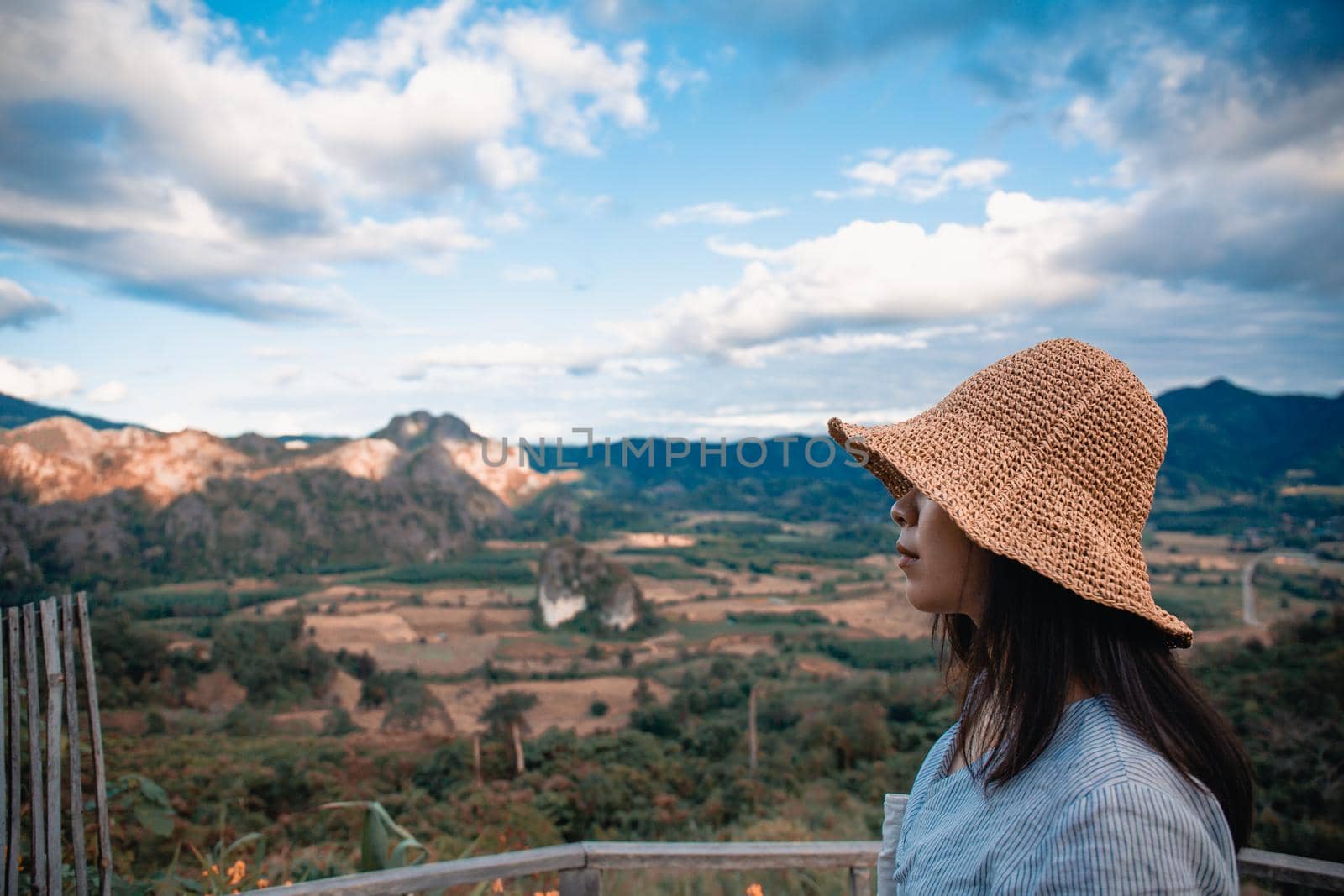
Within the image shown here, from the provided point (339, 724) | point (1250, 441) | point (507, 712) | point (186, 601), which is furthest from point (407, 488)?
point (1250, 441)

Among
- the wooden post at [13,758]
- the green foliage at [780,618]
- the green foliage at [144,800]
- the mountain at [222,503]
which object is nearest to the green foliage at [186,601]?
the mountain at [222,503]

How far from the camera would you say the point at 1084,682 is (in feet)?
3.51

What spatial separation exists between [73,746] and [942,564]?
2438 millimetres

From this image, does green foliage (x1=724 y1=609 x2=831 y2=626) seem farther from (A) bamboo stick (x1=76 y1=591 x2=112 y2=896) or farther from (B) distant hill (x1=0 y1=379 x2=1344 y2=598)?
(A) bamboo stick (x1=76 y1=591 x2=112 y2=896)

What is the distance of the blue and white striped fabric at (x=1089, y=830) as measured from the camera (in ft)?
2.70

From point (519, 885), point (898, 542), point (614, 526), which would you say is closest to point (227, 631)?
point (519, 885)

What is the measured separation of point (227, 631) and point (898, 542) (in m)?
32.5

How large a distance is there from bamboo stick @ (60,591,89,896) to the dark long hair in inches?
93.0

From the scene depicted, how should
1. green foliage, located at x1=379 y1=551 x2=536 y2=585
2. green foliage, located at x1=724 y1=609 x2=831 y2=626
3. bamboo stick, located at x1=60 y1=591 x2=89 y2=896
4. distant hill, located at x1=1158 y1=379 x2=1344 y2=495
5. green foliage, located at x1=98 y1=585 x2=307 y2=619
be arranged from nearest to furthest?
bamboo stick, located at x1=60 y1=591 x2=89 y2=896 → green foliage, located at x1=98 y1=585 x2=307 y2=619 → green foliage, located at x1=724 y1=609 x2=831 y2=626 → distant hill, located at x1=1158 y1=379 x2=1344 y2=495 → green foliage, located at x1=379 y1=551 x2=536 y2=585

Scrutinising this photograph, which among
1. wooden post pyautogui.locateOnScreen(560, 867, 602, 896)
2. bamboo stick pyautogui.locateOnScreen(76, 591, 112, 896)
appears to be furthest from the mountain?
wooden post pyautogui.locateOnScreen(560, 867, 602, 896)

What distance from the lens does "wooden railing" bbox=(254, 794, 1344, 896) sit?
7.44 feet

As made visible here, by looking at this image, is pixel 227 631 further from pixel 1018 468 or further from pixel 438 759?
pixel 1018 468

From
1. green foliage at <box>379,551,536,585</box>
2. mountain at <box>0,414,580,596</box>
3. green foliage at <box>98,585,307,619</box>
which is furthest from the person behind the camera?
green foliage at <box>379,551,536,585</box>

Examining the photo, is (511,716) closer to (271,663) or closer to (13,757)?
(271,663)
